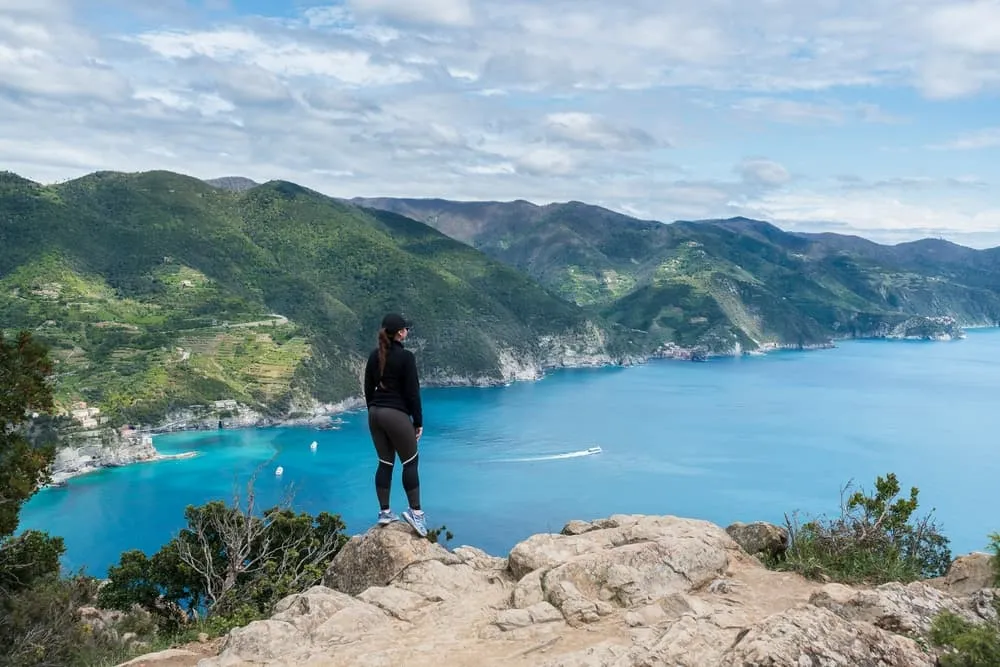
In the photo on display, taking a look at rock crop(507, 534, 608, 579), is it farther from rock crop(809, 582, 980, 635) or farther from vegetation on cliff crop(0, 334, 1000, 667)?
rock crop(809, 582, 980, 635)

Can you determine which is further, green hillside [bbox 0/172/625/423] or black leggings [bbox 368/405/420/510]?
green hillside [bbox 0/172/625/423]

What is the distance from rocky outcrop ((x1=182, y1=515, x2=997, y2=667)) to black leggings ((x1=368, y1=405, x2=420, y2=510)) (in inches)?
31.4

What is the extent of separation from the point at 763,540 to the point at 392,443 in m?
5.00

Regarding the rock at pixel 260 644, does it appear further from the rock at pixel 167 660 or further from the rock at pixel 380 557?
the rock at pixel 380 557

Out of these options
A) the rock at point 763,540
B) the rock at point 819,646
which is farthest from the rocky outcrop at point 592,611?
the rock at point 763,540

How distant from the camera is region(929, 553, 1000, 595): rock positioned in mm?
6980

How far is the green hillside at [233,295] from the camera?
100m

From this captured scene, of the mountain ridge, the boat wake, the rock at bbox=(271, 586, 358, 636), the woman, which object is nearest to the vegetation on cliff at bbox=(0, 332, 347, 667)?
the rock at bbox=(271, 586, 358, 636)

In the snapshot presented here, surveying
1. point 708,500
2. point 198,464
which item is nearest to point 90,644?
point 708,500

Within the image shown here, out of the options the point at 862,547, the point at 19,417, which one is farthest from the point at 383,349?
the point at 19,417

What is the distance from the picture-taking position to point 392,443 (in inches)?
316

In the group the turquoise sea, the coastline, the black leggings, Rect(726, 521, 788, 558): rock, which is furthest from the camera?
the coastline

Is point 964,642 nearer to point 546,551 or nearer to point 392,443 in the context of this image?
point 546,551

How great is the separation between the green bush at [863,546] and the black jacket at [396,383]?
184 inches
